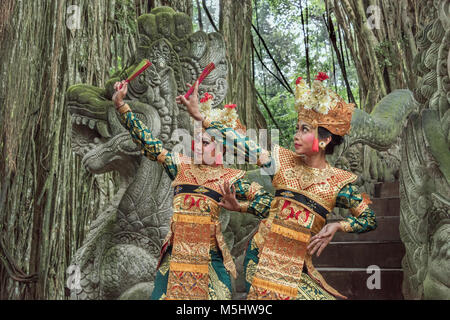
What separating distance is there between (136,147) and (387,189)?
92.4 inches

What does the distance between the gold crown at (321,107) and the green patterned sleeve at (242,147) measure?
8.9 inches

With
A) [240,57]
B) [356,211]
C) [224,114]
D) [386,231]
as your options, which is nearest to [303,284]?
[356,211]

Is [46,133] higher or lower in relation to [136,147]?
higher

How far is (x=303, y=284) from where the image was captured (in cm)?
234

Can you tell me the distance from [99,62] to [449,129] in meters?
2.26

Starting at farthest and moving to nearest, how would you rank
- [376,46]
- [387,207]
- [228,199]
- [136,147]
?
[376,46] → [387,207] → [136,147] → [228,199]

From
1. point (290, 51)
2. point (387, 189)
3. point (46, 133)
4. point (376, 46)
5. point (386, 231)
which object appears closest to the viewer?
point (386, 231)

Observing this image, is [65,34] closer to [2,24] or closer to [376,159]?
[2,24]

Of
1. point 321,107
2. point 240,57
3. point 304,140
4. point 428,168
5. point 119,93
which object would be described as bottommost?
point 428,168

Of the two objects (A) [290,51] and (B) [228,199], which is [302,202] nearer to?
(B) [228,199]

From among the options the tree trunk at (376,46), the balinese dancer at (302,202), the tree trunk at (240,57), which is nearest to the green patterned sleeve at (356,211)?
the balinese dancer at (302,202)

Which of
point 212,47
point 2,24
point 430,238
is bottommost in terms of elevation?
point 430,238
